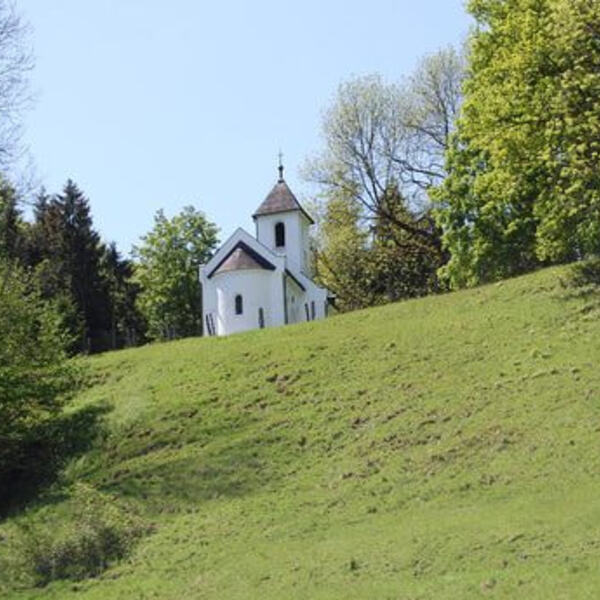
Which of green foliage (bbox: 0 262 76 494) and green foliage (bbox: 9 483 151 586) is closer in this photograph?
green foliage (bbox: 9 483 151 586)

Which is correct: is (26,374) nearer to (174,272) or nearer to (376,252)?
(376,252)

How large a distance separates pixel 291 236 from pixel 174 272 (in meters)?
16.8

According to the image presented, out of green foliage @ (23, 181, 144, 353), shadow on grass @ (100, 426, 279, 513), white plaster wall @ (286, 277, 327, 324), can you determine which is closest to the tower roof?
white plaster wall @ (286, 277, 327, 324)

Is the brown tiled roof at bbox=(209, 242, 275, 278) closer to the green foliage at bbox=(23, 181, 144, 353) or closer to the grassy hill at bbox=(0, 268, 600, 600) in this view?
the green foliage at bbox=(23, 181, 144, 353)

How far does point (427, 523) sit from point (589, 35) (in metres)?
17.1

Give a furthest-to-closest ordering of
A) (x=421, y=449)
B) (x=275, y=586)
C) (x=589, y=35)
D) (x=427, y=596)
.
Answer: (x=589, y=35) < (x=421, y=449) < (x=275, y=586) < (x=427, y=596)

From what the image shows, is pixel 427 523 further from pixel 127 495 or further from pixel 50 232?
pixel 50 232

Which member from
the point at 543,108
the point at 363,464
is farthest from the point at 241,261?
the point at 363,464

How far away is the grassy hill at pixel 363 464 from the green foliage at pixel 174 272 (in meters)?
37.1

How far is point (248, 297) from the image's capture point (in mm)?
58812

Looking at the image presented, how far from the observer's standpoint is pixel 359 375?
33031 millimetres

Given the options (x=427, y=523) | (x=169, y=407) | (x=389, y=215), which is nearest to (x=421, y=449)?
(x=427, y=523)

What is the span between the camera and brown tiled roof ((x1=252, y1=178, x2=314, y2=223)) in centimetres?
6625

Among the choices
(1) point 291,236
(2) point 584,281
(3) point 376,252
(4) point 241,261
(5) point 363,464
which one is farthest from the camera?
(1) point 291,236
